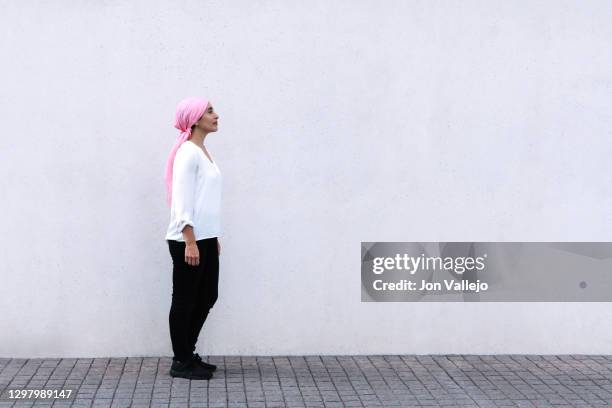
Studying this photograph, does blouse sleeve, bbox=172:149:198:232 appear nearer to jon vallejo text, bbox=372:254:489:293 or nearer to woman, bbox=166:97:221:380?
woman, bbox=166:97:221:380

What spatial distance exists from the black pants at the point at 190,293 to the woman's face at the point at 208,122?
0.69 meters

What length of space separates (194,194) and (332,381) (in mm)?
1450

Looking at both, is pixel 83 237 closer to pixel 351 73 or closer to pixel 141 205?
pixel 141 205

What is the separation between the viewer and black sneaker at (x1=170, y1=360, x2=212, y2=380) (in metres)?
6.62

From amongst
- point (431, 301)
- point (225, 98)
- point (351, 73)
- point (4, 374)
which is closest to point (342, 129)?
point (351, 73)

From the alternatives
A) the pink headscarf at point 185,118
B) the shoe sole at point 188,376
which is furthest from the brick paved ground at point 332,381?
the pink headscarf at point 185,118

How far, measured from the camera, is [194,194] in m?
6.51

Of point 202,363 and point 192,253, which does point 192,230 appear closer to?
point 192,253

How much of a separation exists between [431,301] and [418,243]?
42 centimetres

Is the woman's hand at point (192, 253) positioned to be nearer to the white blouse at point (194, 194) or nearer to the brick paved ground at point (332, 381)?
the white blouse at point (194, 194)

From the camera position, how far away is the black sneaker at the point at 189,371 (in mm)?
6617

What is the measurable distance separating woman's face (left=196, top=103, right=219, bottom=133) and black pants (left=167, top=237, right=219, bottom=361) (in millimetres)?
694

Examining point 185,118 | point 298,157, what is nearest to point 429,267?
point 298,157

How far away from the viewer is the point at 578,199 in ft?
24.3
